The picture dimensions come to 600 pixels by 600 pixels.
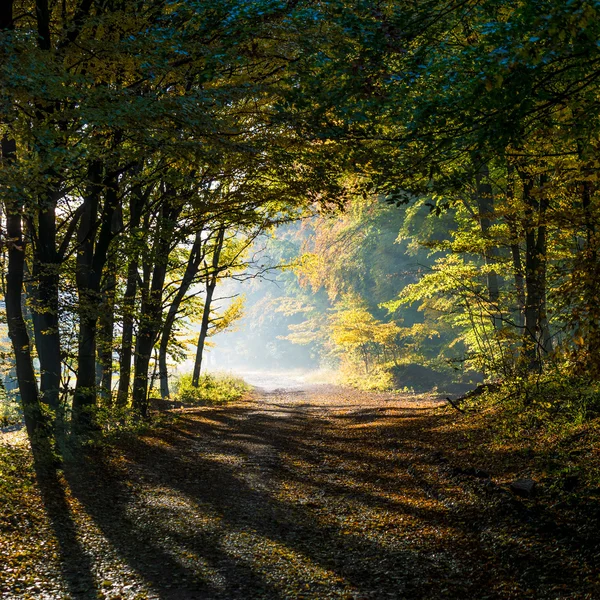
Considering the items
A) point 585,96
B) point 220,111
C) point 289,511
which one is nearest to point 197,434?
point 289,511

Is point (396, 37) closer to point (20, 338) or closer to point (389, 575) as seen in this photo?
point (389, 575)

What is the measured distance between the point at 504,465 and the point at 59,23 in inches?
343

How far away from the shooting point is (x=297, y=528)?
5.39 meters

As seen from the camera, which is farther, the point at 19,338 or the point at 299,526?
the point at 19,338

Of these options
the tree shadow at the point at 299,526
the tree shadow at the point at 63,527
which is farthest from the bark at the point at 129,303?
the tree shadow at the point at 63,527

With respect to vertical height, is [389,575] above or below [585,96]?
below

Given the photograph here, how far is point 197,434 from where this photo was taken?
1086 centimetres

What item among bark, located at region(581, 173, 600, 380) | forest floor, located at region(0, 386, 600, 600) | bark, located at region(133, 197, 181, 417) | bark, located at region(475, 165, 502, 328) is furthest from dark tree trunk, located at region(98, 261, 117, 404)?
bark, located at region(475, 165, 502, 328)

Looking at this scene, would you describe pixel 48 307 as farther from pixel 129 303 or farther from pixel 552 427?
pixel 552 427

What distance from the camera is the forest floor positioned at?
13.0ft

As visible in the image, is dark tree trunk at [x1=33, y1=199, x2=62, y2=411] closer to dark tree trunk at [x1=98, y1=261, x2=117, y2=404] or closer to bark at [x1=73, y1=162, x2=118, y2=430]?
bark at [x1=73, y1=162, x2=118, y2=430]

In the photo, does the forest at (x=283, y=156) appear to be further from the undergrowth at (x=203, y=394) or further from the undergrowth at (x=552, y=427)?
the undergrowth at (x=203, y=394)

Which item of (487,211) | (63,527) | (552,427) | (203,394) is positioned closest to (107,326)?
(63,527)

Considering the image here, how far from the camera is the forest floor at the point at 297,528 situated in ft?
13.0
